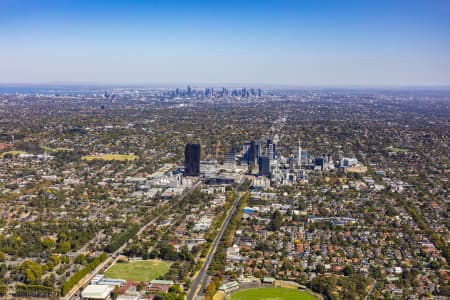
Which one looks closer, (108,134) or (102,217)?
(102,217)

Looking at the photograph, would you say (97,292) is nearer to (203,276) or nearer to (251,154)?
(203,276)

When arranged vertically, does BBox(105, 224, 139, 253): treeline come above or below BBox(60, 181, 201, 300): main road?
above

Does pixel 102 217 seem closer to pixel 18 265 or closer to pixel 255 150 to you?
pixel 18 265

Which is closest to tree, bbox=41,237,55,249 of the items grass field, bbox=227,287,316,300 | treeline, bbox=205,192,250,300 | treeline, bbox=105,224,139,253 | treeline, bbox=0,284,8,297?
treeline, bbox=105,224,139,253

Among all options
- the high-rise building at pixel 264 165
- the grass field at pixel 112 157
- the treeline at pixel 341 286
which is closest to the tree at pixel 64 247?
the treeline at pixel 341 286

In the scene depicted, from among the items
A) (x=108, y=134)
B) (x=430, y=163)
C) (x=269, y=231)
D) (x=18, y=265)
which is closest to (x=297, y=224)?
(x=269, y=231)

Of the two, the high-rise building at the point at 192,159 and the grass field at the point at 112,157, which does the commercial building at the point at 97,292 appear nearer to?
the high-rise building at the point at 192,159

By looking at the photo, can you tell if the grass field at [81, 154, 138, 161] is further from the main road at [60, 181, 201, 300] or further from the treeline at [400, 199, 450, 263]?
the treeline at [400, 199, 450, 263]
